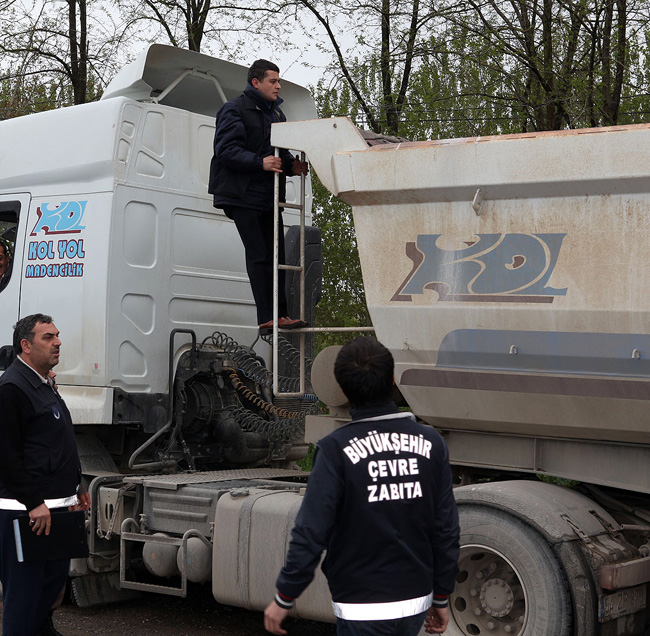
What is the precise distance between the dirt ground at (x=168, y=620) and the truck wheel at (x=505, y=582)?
5.65 ft

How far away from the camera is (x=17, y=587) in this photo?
15.5 ft

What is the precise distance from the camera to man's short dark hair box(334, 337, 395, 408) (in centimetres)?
311

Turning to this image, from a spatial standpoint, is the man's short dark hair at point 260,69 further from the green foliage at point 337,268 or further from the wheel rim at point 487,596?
the green foliage at point 337,268

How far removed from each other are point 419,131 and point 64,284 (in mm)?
6776

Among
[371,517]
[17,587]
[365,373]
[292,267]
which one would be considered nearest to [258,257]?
[292,267]

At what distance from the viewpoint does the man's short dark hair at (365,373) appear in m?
3.11

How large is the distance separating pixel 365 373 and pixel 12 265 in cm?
433

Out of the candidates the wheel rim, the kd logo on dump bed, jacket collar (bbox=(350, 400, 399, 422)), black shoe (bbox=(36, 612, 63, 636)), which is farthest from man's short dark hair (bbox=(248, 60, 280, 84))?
jacket collar (bbox=(350, 400, 399, 422))

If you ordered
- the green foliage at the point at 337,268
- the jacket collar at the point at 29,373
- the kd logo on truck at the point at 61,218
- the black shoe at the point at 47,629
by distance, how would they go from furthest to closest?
1. the green foliage at the point at 337,268
2. the kd logo on truck at the point at 61,218
3. the black shoe at the point at 47,629
4. the jacket collar at the point at 29,373

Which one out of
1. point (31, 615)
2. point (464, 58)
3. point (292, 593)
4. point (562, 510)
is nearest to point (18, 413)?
point (31, 615)

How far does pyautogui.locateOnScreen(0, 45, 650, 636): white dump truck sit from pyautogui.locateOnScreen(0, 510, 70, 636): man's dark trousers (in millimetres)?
1055

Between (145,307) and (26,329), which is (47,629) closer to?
(26,329)

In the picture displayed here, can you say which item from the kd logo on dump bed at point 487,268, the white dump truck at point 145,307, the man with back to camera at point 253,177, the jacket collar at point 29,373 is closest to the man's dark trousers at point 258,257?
the man with back to camera at point 253,177

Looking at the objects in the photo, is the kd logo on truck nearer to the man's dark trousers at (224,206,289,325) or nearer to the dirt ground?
the man's dark trousers at (224,206,289,325)
